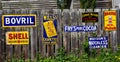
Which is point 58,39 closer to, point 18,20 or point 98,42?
point 98,42

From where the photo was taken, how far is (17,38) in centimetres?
1213

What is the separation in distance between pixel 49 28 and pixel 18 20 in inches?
36.0

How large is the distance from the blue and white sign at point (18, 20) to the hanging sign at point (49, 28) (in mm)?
346

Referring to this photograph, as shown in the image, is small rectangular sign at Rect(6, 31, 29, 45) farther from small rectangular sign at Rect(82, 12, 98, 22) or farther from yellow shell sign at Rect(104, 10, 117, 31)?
yellow shell sign at Rect(104, 10, 117, 31)

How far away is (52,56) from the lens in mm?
12328

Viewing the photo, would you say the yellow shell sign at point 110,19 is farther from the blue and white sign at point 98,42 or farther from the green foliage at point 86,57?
the green foliage at point 86,57

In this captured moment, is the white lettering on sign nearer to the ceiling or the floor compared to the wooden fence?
nearer to the ceiling

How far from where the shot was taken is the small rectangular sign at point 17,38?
12.1 m

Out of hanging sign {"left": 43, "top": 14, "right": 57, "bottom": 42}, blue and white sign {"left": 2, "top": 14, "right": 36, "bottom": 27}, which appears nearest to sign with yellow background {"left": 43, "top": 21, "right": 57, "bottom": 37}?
hanging sign {"left": 43, "top": 14, "right": 57, "bottom": 42}

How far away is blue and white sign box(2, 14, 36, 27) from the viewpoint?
1205cm

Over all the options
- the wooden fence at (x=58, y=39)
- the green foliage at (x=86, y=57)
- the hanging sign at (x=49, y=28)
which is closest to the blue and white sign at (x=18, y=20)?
the wooden fence at (x=58, y=39)

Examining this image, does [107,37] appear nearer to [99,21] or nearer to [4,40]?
[99,21]

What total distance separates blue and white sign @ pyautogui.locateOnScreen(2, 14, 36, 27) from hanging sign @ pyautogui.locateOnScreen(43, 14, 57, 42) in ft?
1.13

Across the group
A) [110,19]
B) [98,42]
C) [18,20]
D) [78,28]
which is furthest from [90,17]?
[18,20]
